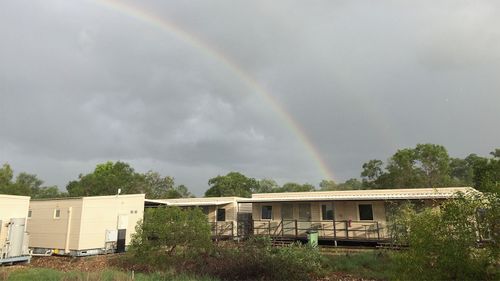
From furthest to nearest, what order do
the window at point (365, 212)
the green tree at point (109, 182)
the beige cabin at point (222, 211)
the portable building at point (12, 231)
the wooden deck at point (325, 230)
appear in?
the green tree at point (109, 182), the beige cabin at point (222, 211), the window at point (365, 212), the wooden deck at point (325, 230), the portable building at point (12, 231)

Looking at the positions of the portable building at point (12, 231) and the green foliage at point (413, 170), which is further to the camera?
the green foliage at point (413, 170)

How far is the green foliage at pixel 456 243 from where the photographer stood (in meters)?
5.91

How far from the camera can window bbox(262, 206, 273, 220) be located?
87.8 feet

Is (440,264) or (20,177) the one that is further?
(20,177)

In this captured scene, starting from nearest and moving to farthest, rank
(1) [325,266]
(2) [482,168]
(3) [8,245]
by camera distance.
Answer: (1) [325,266] → (3) [8,245] → (2) [482,168]

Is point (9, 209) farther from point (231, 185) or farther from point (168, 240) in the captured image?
point (231, 185)

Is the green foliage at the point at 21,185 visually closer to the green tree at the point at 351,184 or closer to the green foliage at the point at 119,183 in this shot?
the green foliage at the point at 119,183

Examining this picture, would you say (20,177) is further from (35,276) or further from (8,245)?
(35,276)

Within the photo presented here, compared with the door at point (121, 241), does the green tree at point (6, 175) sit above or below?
above

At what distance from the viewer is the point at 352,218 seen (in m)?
23.8

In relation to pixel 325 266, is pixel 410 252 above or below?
above

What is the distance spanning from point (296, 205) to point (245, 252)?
13.3 meters

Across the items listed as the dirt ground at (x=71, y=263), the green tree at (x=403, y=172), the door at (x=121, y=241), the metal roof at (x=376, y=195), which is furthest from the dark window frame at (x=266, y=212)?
the green tree at (x=403, y=172)

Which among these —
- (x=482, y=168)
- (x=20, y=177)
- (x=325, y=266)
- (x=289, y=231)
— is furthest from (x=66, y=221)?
(x=20, y=177)
